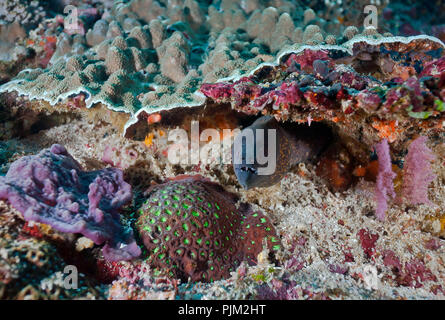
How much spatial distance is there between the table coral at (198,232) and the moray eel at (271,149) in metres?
0.45

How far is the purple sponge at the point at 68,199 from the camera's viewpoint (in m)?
2.07

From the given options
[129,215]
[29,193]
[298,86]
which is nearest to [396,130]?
[298,86]

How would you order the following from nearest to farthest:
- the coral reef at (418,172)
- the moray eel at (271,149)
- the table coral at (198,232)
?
the table coral at (198,232), the moray eel at (271,149), the coral reef at (418,172)

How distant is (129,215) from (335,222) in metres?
2.32

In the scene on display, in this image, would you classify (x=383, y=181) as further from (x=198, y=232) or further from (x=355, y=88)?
(x=198, y=232)

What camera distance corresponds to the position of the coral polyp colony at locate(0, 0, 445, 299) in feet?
6.79

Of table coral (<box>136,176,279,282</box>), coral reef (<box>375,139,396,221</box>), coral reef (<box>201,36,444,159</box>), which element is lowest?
table coral (<box>136,176,279,282</box>)

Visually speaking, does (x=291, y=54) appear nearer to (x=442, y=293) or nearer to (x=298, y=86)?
(x=298, y=86)

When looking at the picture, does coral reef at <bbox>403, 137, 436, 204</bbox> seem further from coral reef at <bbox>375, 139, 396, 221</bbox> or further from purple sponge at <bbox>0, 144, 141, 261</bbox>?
purple sponge at <bbox>0, 144, 141, 261</bbox>

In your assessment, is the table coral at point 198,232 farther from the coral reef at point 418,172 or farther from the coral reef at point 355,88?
the coral reef at point 418,172

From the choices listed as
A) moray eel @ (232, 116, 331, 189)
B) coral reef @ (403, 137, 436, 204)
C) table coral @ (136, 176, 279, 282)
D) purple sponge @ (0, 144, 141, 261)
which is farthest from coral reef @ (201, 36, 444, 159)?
purple sponge @ (0, 144, 141, 261)

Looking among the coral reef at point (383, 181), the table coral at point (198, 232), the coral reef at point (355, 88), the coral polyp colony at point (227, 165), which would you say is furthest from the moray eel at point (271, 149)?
the coral reef at point (383, 181)

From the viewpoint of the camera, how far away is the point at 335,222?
293 centimetres

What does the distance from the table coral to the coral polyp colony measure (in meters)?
0.01
